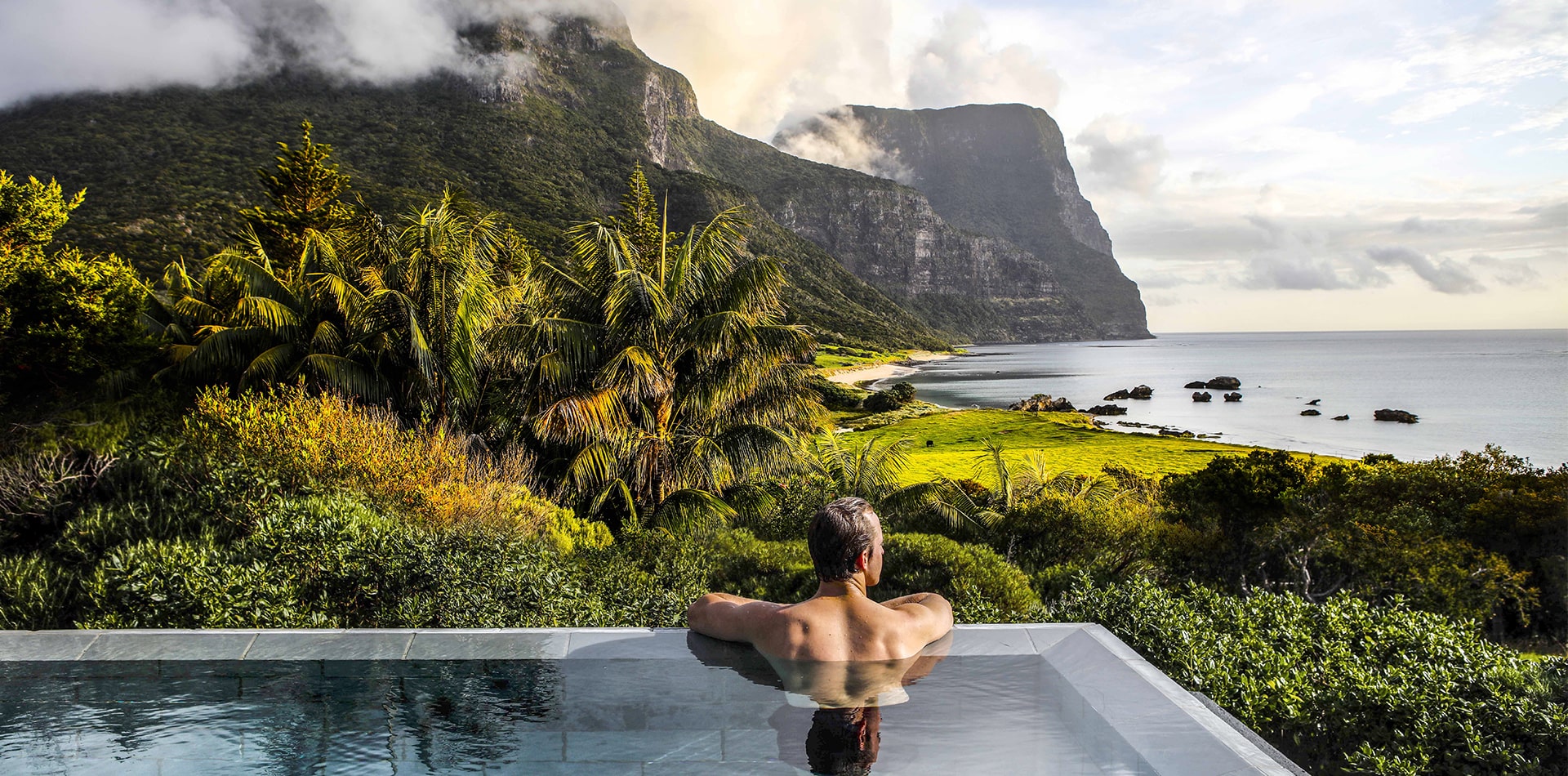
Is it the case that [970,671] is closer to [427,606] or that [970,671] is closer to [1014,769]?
[1014,769]

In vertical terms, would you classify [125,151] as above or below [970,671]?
above

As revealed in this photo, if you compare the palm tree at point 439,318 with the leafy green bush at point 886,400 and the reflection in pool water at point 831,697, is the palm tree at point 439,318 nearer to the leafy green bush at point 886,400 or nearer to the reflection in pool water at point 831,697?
the reflection in pool water at point 831,697

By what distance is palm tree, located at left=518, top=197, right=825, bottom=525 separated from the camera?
12.2 metres

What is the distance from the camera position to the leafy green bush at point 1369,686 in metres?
4.12

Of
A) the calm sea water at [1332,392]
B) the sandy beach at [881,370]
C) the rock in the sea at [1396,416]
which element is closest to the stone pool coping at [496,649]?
the calm sea water at [1332,392]

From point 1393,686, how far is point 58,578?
907 centimetres

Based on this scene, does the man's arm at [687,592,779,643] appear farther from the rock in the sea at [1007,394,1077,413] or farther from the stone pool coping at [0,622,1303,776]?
the rock in the sea at [1007,394,1077,413]

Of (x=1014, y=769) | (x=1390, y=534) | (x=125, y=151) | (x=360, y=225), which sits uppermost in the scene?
(x=125, y=151)

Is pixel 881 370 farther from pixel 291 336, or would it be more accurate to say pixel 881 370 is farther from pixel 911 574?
pixel 911 574

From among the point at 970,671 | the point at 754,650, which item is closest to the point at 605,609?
the point at 754,650

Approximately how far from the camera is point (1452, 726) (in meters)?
4.21

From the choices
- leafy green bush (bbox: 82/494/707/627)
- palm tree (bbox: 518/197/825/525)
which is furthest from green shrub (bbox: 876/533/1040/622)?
palm tree (bbox: 518/197/825/525)

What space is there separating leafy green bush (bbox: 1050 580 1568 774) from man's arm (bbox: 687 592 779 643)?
2.57 meters

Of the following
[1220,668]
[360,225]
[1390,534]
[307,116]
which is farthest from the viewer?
[307,116]
